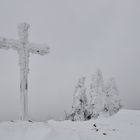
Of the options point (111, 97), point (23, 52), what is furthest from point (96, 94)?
point (23, 52)

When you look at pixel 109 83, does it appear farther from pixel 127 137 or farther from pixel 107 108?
pixel 127 137

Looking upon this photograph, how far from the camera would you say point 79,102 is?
37.8m

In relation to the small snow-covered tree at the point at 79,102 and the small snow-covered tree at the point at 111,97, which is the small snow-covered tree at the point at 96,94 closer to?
the small snow-covered tree at the point at 111,97

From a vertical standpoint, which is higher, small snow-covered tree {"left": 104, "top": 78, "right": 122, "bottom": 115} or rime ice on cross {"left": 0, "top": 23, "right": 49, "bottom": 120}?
rime ice on cross {"left": 0, "top": 23, "right": 49, "bottom": 120}

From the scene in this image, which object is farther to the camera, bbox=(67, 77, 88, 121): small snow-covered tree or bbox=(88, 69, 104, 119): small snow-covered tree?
bbox=(67, 77, 88, 121): small snow-covered tree

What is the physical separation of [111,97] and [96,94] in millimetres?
2677

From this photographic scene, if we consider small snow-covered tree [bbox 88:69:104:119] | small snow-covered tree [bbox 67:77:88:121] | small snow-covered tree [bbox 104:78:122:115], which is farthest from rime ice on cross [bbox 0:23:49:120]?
small snow-covered tree [bbox 67:77:88:121]

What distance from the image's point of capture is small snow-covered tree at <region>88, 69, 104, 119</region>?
34.0m

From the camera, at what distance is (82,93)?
3803cm

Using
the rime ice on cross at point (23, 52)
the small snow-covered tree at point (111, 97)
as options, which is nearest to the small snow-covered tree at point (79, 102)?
the small snow-covered tree at point (111, 97)

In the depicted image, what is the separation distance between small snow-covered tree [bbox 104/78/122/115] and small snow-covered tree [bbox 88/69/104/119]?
41.4 inches

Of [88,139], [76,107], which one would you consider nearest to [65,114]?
[76,107]

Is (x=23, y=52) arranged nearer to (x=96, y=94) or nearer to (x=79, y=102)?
(x=96, y=94)

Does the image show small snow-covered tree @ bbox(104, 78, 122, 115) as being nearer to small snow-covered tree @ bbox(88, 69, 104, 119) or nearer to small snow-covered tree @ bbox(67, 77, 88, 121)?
small snow-covered tree @ bbox(88, 69, 104, 119)
